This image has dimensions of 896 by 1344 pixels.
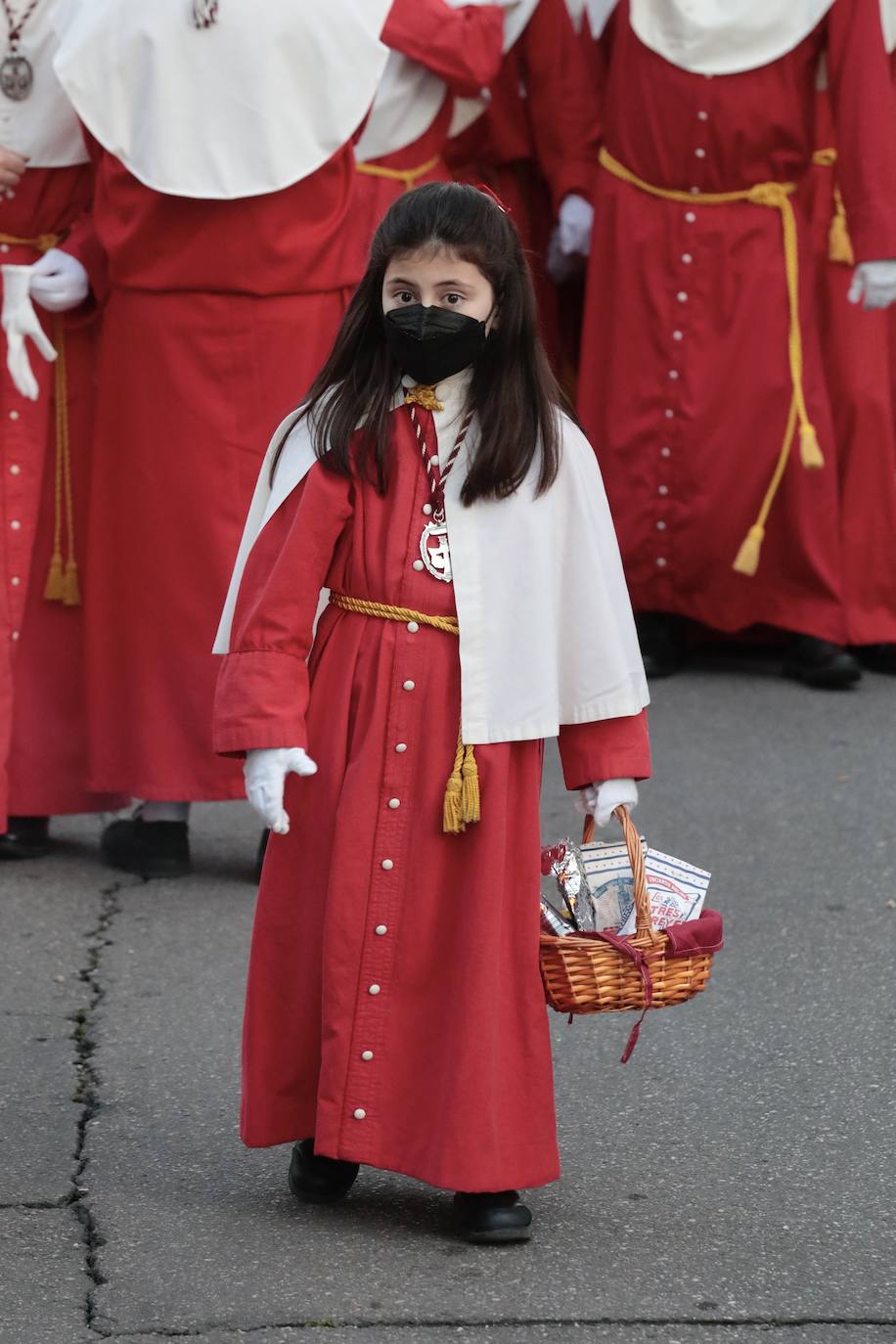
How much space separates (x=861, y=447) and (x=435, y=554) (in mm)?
3502

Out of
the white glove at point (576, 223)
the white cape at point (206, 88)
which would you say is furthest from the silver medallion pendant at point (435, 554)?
the white glove at point (576, 223)

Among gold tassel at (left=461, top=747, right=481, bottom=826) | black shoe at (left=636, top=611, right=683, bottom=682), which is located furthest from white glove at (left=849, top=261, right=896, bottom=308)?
gold tassel at (left=461, top=747, right=481, bottom=826)

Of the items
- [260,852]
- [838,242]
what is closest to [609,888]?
[260,852]

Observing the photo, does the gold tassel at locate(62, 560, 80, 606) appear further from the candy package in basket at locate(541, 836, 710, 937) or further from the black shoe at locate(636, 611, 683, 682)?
the black shoe at locate(636, 611, 683, 682)

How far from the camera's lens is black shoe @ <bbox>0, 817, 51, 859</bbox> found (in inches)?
192

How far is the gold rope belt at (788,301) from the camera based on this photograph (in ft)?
19.7

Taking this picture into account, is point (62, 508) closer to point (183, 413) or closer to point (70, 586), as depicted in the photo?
point (70, 586)

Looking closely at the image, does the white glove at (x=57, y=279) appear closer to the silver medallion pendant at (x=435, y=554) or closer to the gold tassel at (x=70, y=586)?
the gold tassel at (x=70, y=586)

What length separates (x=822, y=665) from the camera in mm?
6277

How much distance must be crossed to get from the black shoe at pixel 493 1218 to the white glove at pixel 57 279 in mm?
2237

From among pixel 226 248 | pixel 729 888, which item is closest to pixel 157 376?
pixel 226 248

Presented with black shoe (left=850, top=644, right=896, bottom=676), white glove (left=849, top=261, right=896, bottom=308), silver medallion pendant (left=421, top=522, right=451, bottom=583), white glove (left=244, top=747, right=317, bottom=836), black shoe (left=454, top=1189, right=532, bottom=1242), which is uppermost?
white glove (left=849, top=261, right=896, bottom=308)

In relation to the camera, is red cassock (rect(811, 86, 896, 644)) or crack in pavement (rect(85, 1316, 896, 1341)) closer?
crack in pavement (rect(85, 1316, 896, 1341))

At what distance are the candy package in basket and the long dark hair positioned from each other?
506 mm
